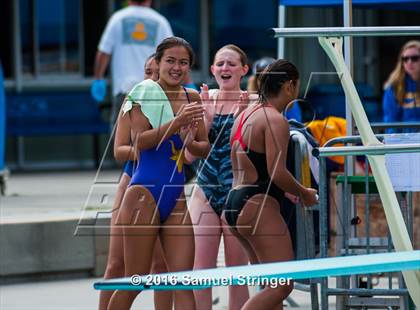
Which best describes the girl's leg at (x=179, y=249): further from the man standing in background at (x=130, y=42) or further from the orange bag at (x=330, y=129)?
the man standing in background at (x=130, y=42)

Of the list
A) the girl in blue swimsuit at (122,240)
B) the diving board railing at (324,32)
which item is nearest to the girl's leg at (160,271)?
the girl in blue swimsuit at (122,240)

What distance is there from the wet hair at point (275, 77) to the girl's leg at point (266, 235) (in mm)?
566

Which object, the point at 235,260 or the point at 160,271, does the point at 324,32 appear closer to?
the point at 160,271

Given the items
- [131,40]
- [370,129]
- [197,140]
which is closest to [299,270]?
[370,129]

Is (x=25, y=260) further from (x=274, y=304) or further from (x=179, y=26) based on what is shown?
(x=179, y=26)

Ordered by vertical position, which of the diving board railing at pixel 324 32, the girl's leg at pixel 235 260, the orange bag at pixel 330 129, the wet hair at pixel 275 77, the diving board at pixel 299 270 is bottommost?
the girl's leg at pixel 235 260

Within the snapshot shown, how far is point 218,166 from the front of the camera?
26.0 ft

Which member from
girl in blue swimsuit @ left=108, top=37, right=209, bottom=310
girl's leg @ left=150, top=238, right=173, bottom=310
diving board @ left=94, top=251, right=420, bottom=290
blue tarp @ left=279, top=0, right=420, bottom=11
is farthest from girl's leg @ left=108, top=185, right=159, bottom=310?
blue tarp @ left=279, top=0, right=420, bottom=11

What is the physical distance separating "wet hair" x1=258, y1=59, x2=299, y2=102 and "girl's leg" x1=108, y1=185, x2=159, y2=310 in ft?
2.77

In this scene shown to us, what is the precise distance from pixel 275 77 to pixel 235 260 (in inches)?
60.9

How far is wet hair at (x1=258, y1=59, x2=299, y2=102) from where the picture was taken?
6.86 m

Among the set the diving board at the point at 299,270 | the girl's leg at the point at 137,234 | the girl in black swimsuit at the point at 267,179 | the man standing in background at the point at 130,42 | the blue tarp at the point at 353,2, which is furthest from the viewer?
the man standing in background at the point at 130,42

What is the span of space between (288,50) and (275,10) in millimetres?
670

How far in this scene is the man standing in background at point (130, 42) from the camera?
12398mm
